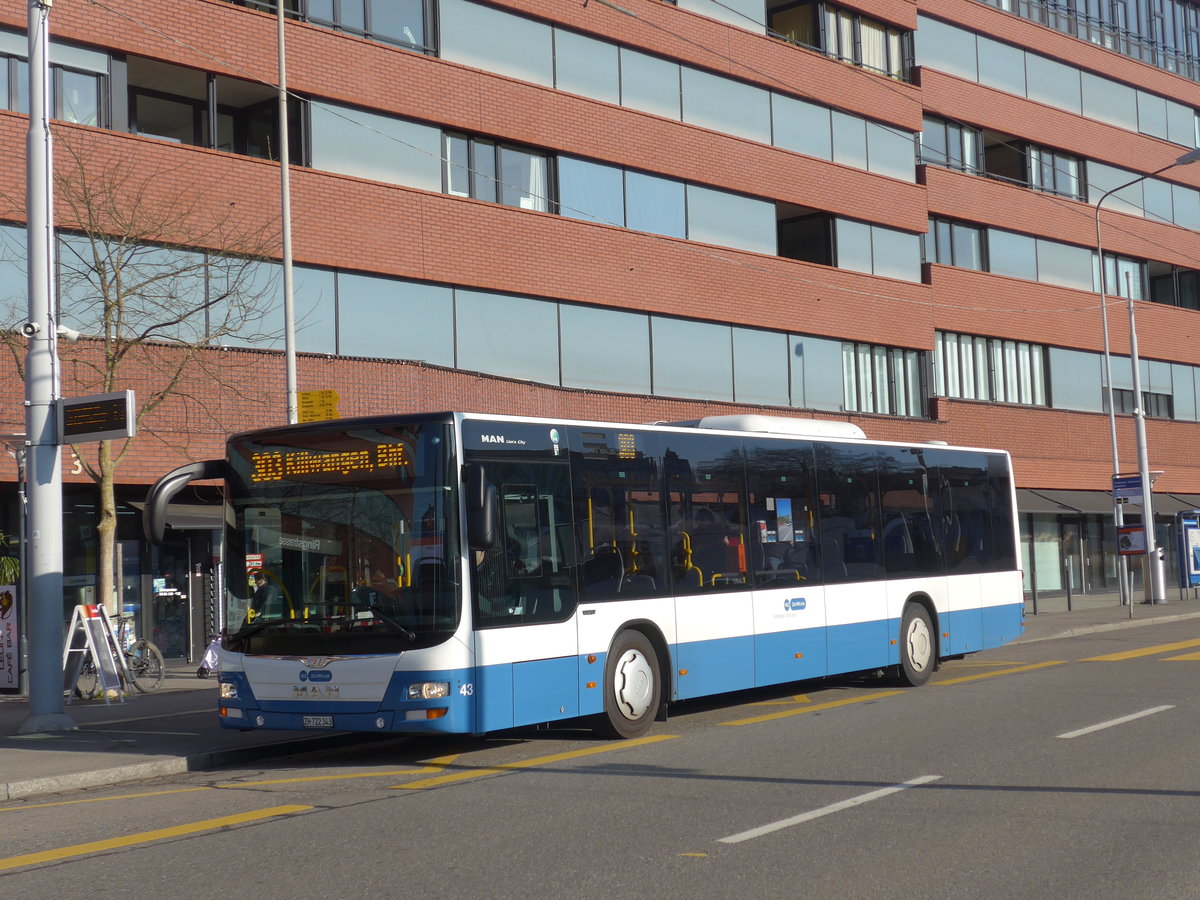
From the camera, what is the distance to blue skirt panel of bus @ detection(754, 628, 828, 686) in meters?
14.0

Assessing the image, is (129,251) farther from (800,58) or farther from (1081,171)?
(1081,171)

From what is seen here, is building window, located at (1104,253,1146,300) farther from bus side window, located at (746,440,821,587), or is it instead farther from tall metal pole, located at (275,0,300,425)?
bus side window, located at (746,440,821,587)

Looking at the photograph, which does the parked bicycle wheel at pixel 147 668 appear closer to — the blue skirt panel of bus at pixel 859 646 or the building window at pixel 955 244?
the blue skirt panel of bus at pixel 859 646

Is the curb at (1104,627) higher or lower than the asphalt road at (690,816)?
higher

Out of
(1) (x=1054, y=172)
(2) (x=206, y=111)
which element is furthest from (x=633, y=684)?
(1) (x=1054, y=172)

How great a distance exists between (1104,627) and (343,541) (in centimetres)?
1938

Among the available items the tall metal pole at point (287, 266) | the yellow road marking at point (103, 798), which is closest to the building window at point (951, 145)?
the tall metal pole at point (287, 266)

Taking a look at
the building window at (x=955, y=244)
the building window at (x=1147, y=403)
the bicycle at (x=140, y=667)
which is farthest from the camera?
the building window at (x=1147, y=403)

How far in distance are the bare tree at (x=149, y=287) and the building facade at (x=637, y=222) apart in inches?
3.4

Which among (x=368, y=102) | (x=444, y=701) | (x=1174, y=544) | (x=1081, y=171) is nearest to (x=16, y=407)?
(x=368, y=102)

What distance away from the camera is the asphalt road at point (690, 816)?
674 centimetres

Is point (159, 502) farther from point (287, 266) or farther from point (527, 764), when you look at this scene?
point (287, 266)

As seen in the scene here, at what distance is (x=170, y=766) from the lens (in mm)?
11219

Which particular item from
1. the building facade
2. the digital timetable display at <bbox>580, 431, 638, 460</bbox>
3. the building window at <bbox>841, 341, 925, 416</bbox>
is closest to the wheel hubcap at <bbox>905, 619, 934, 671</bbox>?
the digital timetable display at <bbox>580, 431, 638, 460</bbox>
